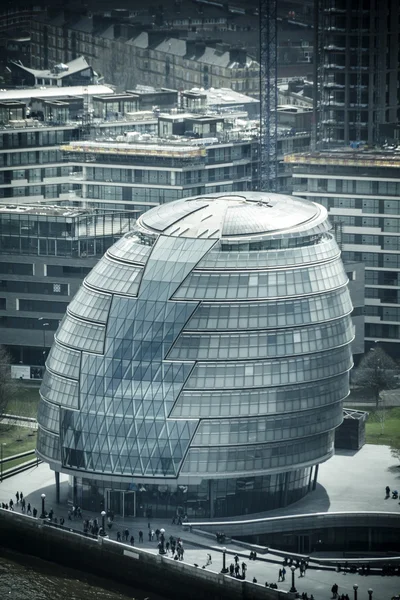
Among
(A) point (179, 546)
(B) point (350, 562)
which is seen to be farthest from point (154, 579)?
(B) point (350, 562)

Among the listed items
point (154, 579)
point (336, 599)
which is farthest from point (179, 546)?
point (336, 599)

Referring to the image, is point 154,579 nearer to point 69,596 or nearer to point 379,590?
point 69,596

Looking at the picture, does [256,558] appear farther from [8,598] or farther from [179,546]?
[8,598]

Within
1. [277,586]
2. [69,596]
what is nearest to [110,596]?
[69,596]

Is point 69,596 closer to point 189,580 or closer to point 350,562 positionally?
point 189,580

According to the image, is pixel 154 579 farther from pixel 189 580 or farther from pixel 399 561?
pixel 399 561
